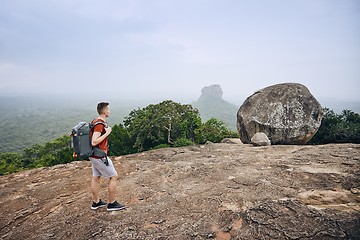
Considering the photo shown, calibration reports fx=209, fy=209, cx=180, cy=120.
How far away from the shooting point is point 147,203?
496cm

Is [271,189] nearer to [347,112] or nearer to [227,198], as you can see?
[227,198]

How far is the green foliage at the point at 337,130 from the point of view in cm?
1575

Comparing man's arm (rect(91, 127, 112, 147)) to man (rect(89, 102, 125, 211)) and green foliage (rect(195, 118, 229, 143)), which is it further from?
green foliage (rect(195, 118, 229, 143))

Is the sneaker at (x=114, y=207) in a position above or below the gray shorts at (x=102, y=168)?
below

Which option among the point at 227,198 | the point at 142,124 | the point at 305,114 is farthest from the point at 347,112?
the point at 227,198

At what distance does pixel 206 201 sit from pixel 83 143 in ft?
9.48

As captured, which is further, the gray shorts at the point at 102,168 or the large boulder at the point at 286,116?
the large boulder at the point at 286,116

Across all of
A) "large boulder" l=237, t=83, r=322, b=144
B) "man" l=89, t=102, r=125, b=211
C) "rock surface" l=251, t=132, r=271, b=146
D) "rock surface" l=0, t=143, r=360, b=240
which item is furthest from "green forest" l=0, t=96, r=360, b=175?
"man" l=89, t=102, r=125, b=211

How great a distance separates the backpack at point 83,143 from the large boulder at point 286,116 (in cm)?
1109

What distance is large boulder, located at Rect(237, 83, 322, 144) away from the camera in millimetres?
12508

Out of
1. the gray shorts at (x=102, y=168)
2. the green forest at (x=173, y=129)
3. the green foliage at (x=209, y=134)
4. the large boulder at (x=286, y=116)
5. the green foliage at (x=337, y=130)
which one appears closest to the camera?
the gray shorts at (x=102, y=168)

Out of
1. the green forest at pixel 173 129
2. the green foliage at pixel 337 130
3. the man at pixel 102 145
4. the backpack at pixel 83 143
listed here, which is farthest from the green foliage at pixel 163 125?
the backpack at pixel 83 143

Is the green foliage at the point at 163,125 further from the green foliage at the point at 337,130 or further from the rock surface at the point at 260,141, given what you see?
the green foliage at the point at 337,130

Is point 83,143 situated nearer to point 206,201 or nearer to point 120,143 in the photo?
point 206,201
